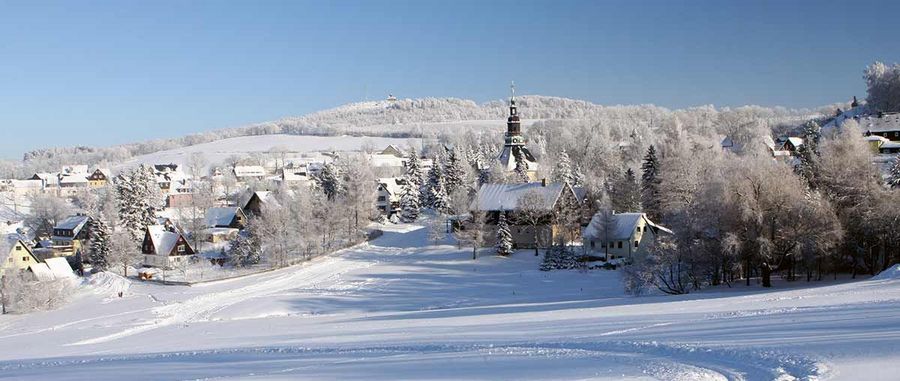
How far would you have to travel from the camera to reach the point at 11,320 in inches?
1652

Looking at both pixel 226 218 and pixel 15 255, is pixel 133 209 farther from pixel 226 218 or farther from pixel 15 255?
pixel 15 255

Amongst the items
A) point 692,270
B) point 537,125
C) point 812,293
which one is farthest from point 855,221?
point 537,125

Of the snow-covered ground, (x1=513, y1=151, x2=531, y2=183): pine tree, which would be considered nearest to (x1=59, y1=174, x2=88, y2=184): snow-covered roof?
(x1=513, y1=151, x2=531, y2=183): pine tree

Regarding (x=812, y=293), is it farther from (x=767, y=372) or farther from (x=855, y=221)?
(x=767, y=372)

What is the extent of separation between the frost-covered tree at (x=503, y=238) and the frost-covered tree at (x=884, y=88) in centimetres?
8100

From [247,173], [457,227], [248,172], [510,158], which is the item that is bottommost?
[457,227]

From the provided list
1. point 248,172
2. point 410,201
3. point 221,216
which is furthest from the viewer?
point 248,172

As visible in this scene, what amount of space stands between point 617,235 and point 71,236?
181 ft

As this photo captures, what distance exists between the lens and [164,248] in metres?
58.1

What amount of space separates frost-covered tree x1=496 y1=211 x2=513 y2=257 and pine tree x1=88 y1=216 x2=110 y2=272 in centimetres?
3242

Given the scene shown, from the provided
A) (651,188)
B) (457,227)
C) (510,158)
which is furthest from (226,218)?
(651,188)

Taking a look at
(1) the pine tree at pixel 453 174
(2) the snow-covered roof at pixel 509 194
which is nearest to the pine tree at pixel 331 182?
(1) the pine tree at pixel 453 174

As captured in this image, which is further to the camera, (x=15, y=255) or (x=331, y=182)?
(x=331, y=182)

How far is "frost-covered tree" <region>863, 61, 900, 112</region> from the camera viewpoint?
104375 millimetres
